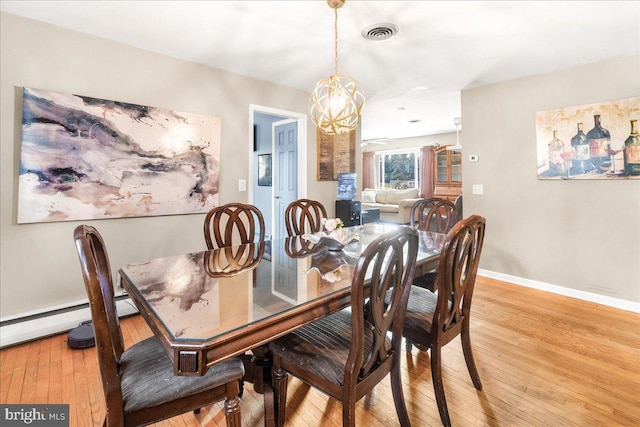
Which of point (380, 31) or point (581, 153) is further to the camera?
point (581, 153)

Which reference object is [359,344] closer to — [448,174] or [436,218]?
[436,218]

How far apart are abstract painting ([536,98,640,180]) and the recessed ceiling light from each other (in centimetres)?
210

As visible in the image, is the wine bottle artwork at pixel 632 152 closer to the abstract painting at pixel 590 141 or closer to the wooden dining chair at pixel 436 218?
the abstract painting at pixel 590 141

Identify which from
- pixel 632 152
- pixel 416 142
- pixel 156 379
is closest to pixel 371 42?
pixel 632 152

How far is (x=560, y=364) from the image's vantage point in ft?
6.72

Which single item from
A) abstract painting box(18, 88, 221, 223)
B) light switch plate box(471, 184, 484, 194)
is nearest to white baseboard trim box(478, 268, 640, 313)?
light switch plate box(471, 184, 484, 194)

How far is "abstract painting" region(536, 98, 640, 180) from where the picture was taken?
2.95 metres

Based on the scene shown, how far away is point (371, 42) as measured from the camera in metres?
2.73

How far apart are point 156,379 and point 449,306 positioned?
135cm

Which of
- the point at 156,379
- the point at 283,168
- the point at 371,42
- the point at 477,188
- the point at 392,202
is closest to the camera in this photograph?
the point at 156,379

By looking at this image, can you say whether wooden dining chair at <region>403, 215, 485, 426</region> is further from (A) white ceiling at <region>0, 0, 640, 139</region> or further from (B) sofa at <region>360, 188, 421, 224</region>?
(B) sofa at <region>360, 188, 421, 224</region>

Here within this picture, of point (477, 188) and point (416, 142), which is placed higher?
point (416, 142)

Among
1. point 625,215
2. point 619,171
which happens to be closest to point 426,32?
point 619,171

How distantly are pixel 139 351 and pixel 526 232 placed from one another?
3928 millimetres
